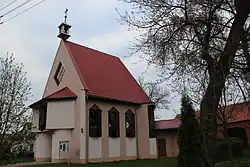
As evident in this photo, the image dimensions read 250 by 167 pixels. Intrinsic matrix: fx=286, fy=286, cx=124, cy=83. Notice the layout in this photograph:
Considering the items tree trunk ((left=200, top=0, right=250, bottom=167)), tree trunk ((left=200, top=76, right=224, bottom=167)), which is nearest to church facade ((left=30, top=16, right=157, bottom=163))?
tree trunk ((left=200, top=76, right=224, bottom=167))

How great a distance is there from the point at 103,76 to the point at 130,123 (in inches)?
184

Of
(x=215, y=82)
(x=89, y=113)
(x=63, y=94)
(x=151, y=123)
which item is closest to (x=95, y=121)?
(x=89, y=113)

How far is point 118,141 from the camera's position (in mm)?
22984

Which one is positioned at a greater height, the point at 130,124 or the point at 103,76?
the point at 103,76

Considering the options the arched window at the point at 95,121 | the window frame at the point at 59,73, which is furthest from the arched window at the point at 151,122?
→ the window frame at the point at 59,73

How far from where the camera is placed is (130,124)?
24.6m

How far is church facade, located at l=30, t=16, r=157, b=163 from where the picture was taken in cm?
2102

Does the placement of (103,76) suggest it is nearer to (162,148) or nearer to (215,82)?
(162,148)

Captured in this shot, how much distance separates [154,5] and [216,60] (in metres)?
4.26

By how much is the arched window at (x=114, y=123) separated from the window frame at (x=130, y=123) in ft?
3.65

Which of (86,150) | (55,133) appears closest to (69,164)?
(86,150)

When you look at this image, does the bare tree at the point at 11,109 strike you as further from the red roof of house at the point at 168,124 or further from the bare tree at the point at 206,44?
the red roof of house at the point at 168,124

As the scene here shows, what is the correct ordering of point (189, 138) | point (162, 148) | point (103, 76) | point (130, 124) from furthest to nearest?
point (162, 148)
point (103, 76)
point (130, 124)
point (189, 138)

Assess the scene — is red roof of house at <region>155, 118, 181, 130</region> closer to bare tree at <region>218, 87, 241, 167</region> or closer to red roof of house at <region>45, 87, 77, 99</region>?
red roof of house at <region>45, 87, 77, 99</region>
